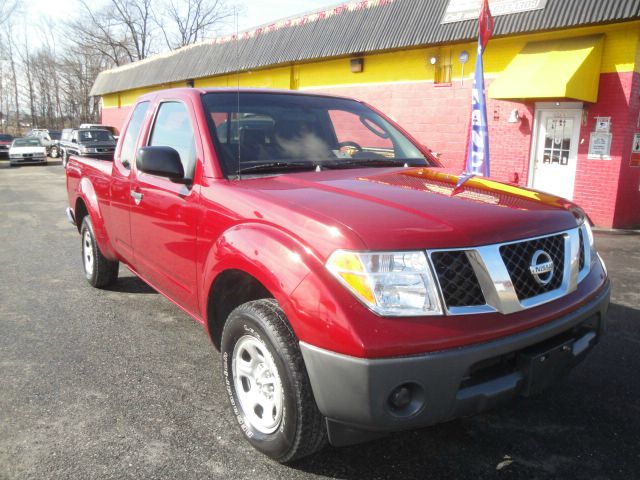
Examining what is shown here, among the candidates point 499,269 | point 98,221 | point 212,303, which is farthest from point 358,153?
point 98,221

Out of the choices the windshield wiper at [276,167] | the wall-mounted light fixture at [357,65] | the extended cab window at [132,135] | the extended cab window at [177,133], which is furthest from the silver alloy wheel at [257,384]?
the wall-mounted light fixture at [357,65]

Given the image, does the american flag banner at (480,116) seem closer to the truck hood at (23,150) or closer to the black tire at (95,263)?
the black tire at (95,263)

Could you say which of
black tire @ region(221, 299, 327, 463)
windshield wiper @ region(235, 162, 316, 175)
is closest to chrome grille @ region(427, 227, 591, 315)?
black tire @ region(221, 299, 327, 463)

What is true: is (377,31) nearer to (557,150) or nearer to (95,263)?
(557,150)

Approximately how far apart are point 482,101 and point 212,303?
22.9 feet

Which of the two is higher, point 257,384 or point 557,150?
point 557,150

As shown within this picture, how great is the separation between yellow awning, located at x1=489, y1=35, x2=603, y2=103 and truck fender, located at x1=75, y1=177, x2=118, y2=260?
26.6ft

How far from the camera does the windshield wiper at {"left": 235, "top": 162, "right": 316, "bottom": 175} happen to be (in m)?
3.03

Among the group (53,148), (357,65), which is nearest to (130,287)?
(357,65)

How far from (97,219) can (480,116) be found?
6.26 meters

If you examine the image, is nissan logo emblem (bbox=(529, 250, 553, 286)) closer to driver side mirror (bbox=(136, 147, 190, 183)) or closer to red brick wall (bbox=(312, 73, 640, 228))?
driver side mirror (bbox=(136, 147, 190, 183))

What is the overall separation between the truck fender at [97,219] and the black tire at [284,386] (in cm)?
Result: 255

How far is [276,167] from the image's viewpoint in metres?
3.12

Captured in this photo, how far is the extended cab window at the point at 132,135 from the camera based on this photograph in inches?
163
